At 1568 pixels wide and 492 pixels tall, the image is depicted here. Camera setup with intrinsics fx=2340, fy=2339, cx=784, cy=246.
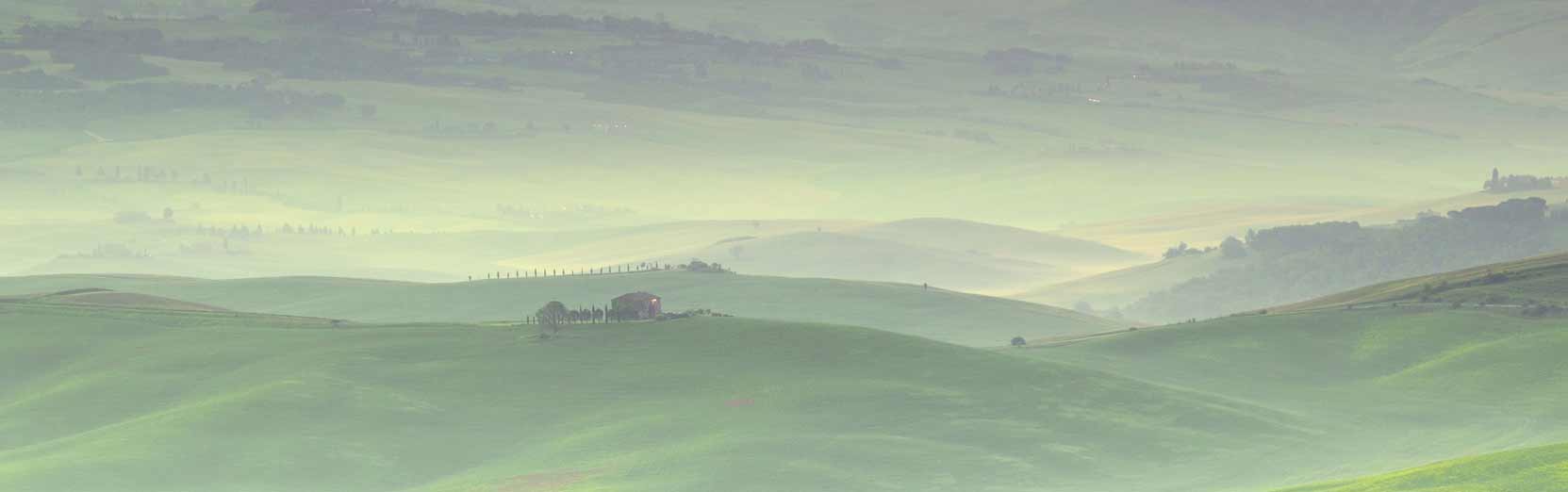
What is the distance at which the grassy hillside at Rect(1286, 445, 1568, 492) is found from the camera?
262 feet

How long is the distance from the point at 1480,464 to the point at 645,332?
8384 centimetres

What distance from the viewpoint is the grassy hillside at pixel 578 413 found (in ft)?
400

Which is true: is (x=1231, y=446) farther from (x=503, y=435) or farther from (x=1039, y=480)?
(x=503, y=435)

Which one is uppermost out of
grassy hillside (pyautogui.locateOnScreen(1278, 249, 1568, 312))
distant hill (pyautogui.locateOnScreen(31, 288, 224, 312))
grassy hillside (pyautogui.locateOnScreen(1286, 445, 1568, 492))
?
distant hill (pyautogui.locateOnScreen(31, 288, 224, 312))

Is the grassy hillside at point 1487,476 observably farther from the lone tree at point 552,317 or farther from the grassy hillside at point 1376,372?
the lone tree at point 552,317

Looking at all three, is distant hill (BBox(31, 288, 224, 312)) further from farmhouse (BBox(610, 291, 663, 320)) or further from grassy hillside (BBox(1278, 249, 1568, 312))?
grassy hillside (BBox(1278, 249, 1568, 312))

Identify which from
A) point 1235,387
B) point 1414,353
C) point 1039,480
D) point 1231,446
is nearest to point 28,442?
point 1039,480

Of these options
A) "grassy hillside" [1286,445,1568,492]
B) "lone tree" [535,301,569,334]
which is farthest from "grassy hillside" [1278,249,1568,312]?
"grassy hillside" [1286,445,1568,492]

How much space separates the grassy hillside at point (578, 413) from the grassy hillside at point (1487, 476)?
30.5 meters

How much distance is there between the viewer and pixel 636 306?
559ft

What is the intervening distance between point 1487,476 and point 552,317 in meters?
92.5

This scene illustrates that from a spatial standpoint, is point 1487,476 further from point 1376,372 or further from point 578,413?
point 1376,372

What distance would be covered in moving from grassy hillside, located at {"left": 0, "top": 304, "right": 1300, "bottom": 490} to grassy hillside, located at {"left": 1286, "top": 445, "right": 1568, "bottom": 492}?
3049cm

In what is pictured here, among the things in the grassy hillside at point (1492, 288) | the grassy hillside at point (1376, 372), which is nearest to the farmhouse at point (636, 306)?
the grassy hillside at point (1376, 372)
